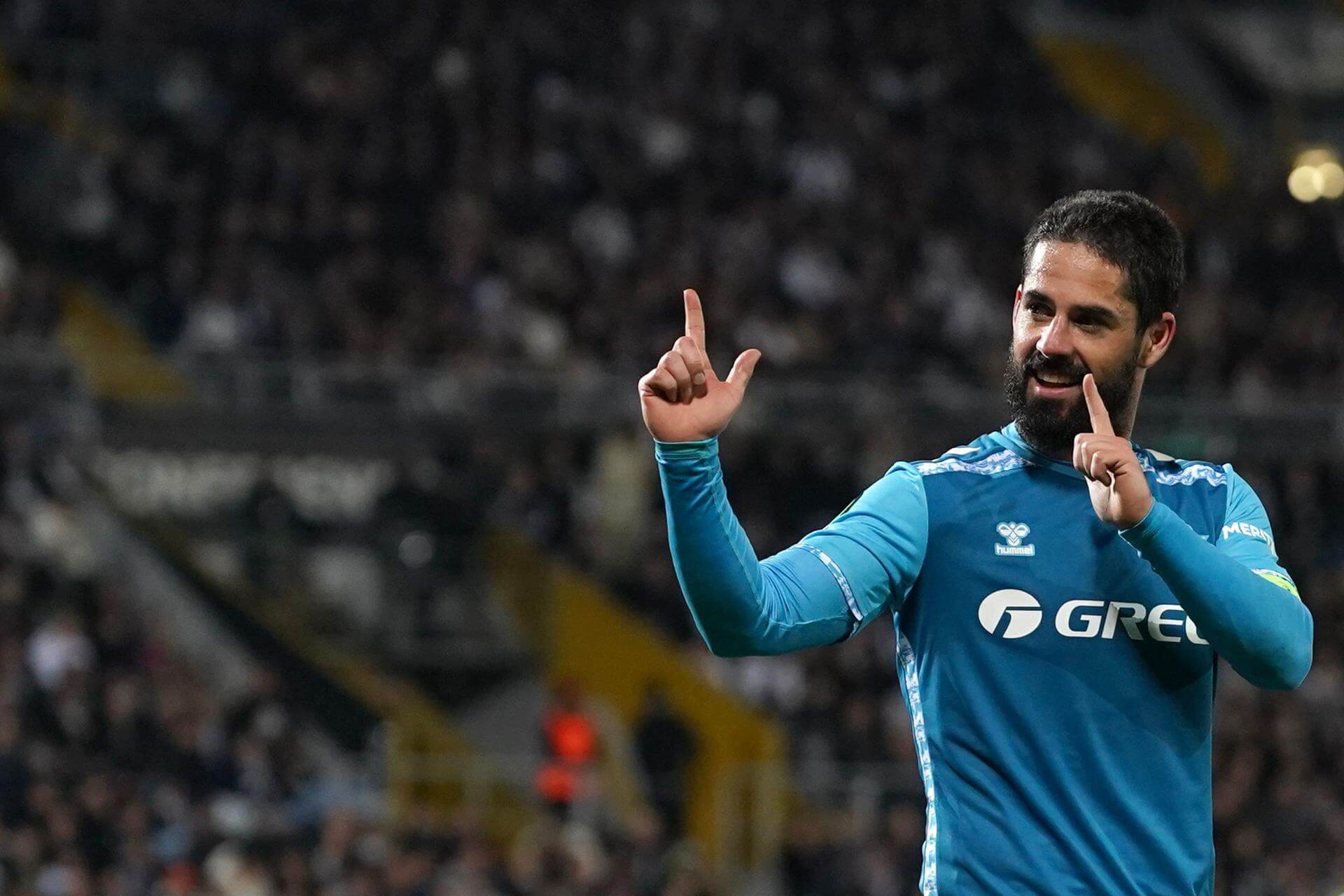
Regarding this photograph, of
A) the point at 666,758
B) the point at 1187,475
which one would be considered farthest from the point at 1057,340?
the point at 666,758

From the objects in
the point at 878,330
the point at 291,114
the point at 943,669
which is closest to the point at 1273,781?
the point at 878,330

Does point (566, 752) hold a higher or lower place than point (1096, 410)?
lower

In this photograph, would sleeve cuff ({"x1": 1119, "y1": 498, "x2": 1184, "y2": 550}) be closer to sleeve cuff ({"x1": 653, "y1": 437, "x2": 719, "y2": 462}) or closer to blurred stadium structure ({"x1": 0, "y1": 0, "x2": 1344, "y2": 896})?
sleeve cuff ({"x1": 653, "y1": 437, "x2": 719, "y2": 462})

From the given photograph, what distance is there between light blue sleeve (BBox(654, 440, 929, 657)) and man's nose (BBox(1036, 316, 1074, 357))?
0.33m

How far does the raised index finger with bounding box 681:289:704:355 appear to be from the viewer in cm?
356

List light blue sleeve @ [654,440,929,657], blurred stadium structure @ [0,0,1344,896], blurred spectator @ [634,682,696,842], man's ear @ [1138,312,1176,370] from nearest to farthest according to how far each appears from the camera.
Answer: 1. light blue sleeve @ [654,440,929,657]
2. man's ear @ [1138,312,1176,370]
3. blurred stadium structure @ [0,0,1344,896]
4. blurred spectator @ [634,682,696,842]

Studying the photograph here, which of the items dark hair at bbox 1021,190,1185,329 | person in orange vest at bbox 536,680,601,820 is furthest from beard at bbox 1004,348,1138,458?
person in orange vest at bbox 536,680,601,820

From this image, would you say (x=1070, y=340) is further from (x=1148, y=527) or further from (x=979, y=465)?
(x=1148, y=527)

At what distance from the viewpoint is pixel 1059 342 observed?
374 centimetres

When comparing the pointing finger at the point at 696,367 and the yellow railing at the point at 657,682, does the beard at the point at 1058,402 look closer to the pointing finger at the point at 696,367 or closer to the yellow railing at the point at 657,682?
the pointing finger at the point at 696,367

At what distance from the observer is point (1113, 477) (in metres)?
3.47

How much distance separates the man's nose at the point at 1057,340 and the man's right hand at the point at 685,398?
58cm

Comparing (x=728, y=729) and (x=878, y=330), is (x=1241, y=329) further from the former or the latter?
(x=728, y=729)

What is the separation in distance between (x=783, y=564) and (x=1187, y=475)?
82 centimetres
